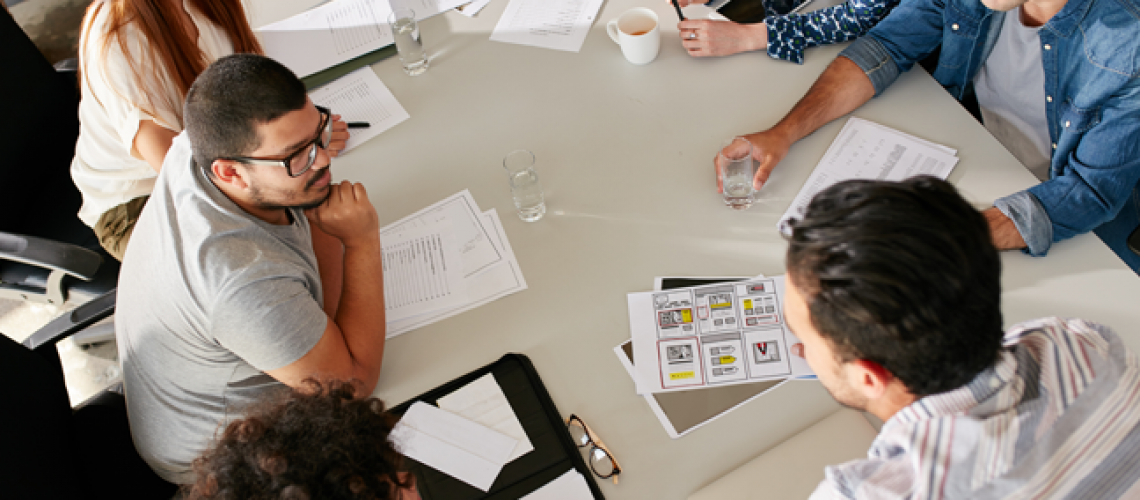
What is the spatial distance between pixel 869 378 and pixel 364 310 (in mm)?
862

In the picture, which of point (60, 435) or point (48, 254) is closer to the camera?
point (60, 435)

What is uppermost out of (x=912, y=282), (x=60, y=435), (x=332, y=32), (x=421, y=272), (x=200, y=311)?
(x=912, y=282)

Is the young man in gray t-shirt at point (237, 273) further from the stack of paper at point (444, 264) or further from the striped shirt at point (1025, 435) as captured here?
the striped shirt at point (1025, 435)

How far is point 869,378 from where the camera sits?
0.89 metres

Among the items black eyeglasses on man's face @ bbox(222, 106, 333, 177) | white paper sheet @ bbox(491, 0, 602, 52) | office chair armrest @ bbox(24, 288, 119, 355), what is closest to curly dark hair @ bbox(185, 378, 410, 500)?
black eyeglasses on man's face @ bbox(222, 106, 333, 177)

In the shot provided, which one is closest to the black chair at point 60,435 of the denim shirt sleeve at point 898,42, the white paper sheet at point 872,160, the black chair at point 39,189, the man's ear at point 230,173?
the black chair at point 39,189

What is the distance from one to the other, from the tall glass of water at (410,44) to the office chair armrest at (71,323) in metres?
0.86

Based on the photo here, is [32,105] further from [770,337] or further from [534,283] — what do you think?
[770,337]

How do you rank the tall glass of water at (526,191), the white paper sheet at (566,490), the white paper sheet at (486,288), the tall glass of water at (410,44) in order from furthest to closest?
1. the tall glass of water at (410,44)
2. the tall glass of water at (526,191)
3. the white paper sheet at (486,288)
4. the white paper sheet at (566,490)

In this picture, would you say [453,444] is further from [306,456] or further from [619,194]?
[619,194]

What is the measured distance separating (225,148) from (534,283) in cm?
60

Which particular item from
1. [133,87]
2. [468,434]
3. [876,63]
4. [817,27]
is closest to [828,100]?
[876,63]

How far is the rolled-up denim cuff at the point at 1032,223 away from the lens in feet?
3.98

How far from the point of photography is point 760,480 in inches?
42.4
